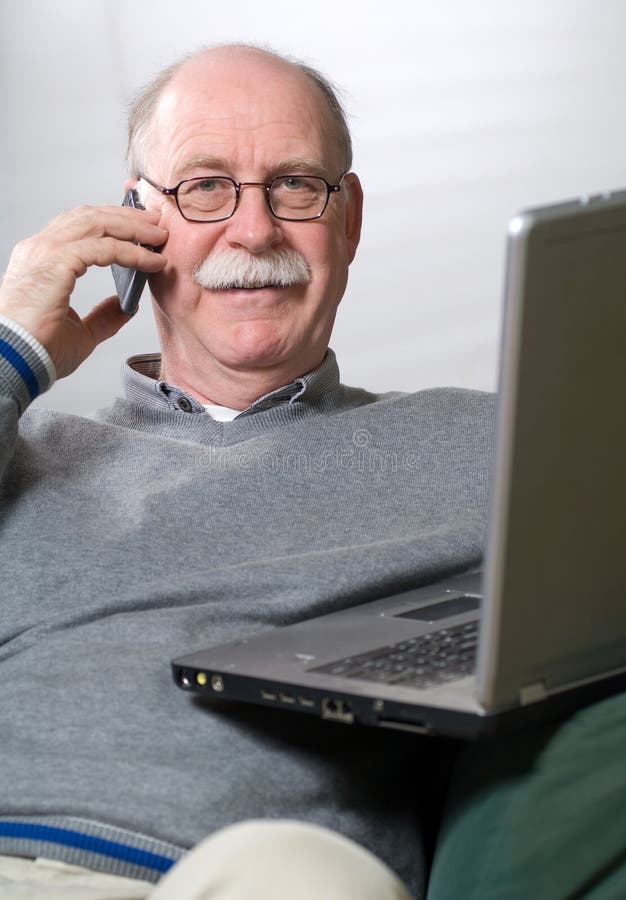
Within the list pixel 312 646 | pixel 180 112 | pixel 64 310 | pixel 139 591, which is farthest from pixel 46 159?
pixel 312 646

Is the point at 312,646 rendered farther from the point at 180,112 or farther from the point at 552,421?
the point at 180,112

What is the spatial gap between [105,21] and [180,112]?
1368 mm

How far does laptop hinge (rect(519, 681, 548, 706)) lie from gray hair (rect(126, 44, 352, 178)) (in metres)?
1.19

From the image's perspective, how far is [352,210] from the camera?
2.01 meters

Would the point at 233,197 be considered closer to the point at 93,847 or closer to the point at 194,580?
the point at 194,580

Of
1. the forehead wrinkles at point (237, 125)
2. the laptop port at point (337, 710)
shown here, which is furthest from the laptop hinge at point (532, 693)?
the forehead wrinkles at point (237, 125)

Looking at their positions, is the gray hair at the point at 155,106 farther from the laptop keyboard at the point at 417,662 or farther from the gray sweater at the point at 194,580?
the laptop keyboard at the point at 417,662

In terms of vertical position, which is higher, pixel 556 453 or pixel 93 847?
pixel 556 453

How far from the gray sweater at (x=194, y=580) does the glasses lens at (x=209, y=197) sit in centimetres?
26

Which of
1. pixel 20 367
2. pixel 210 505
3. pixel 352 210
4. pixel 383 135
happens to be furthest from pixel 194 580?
pixel 383 135

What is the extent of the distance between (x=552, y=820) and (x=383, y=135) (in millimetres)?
2348

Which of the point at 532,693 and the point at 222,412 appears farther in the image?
the point at 222,412

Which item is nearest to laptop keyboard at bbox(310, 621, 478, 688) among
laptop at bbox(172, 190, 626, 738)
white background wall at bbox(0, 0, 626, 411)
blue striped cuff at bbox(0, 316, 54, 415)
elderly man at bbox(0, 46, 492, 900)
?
laptop at bbox(172, 190, 626, 738)

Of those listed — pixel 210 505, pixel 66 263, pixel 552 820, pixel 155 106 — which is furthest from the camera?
pixel 155 106
